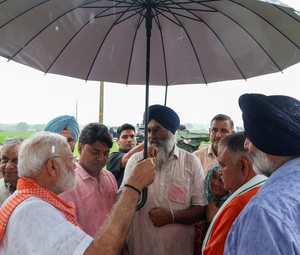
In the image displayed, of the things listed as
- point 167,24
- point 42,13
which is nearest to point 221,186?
point 167,24

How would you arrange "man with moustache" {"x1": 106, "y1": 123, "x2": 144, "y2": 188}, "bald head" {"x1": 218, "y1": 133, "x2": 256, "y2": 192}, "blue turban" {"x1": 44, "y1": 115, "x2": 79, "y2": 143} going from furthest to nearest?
"man with moustache" {"x1": 106, "y1": 123, "x2": 144, "y2": 188}, "blue turban" {"x1": 44, "y1": 115, "x2": 79, "y2": 143}, "bald head" {"x1": 218, "y1": 133, "x2": 256, "y2": 192}

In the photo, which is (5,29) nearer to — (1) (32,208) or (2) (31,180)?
(2) (31,180)

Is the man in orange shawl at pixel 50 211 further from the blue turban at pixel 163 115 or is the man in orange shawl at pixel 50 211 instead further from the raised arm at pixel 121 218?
the blue turban at pixel 163 115

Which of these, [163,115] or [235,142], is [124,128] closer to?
[163,115]

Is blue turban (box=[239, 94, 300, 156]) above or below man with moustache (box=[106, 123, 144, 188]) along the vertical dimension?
above

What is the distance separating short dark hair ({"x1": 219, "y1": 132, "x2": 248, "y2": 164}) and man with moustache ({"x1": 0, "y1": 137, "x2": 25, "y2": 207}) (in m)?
1.81

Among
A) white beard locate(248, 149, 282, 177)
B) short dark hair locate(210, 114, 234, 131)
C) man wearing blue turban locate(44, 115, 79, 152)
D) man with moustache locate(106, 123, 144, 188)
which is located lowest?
man with moustache locate(106, 123, 144, 188)

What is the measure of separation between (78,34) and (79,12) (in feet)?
0.66

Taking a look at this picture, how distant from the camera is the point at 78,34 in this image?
206cm

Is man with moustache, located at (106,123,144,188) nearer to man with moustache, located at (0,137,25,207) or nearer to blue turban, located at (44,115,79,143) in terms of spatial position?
blue turban, located at (44,115,79,143)

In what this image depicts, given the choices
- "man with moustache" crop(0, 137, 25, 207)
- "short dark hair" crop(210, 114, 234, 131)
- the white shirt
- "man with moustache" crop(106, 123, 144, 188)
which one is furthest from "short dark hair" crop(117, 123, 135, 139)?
the white shirt

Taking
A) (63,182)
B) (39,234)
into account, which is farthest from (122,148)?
(39,234)

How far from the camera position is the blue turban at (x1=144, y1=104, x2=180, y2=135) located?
2467 millimetres

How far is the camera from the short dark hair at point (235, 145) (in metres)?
1.62
